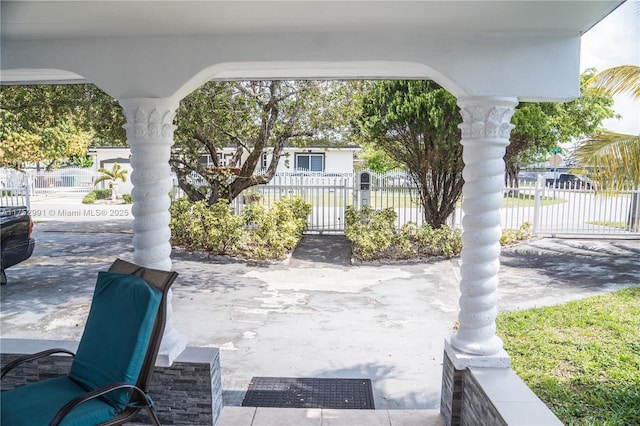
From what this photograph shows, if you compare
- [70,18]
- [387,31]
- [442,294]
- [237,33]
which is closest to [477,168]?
[387,31]

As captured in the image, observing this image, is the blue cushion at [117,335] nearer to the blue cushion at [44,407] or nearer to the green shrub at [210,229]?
the blue cushion at [44,407]

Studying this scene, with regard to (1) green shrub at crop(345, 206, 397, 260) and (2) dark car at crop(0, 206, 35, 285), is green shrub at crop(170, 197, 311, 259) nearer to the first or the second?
(1) green shrub at crop(345, 206, 397, 260)

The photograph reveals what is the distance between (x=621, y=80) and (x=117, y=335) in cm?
977

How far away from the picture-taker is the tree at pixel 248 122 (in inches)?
321

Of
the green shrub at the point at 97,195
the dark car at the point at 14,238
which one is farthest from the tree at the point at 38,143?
the dark car at the point at 14,238

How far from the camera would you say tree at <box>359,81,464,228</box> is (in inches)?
362

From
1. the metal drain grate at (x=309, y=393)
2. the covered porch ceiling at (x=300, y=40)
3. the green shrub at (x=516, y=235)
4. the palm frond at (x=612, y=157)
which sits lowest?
the metal drain grate at (x=309, y=393)

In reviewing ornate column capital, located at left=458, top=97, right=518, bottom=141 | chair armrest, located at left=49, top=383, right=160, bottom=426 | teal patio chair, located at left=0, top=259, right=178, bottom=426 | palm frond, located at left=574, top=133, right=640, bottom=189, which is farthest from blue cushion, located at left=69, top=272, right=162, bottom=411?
palm frond, located at left=574, top=133, right=640, bottom=189

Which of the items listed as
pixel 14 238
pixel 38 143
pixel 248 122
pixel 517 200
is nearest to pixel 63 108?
pixel 14 238

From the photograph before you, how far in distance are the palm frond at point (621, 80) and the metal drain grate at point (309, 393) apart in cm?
804

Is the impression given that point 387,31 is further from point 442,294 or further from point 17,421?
point 442,294

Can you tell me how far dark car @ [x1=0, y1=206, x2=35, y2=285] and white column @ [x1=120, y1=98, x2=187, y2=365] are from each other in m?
4.94

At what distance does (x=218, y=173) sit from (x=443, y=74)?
8122mm

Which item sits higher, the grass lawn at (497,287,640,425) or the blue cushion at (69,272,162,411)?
the blue cushion at (69,272,162,411)
